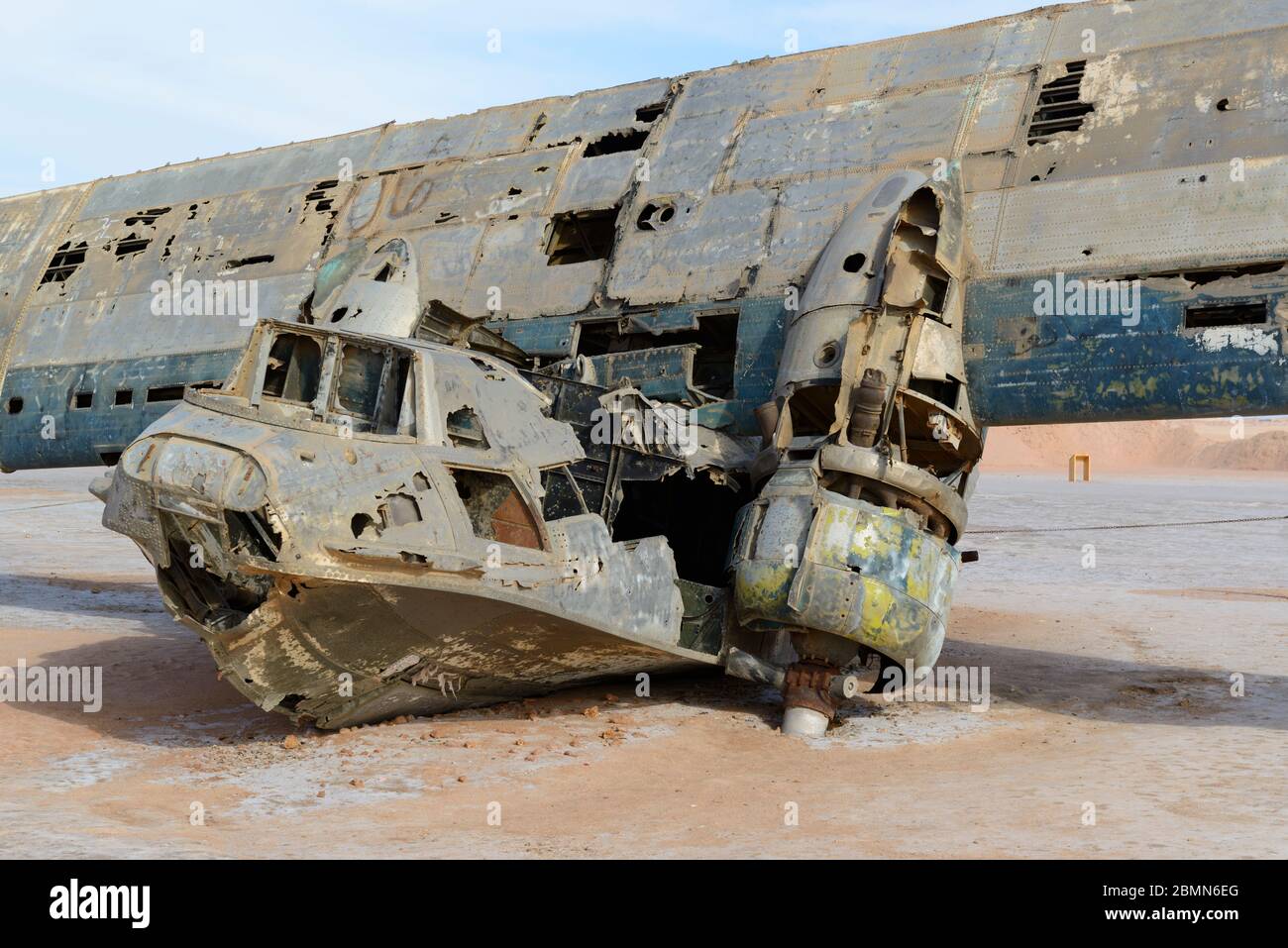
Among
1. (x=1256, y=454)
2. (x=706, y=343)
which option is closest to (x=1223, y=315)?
(x=706, y=343)

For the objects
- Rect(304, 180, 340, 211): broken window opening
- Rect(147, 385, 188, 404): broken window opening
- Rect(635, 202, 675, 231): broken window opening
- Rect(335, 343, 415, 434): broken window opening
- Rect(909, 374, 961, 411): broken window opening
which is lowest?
Rect(335, 343, 415, 434): broken window opening

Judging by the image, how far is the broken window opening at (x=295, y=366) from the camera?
404 inches

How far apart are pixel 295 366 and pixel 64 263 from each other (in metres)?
11.3

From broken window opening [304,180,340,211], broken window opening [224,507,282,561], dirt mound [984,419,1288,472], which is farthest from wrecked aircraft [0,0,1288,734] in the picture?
dirt mound [984,419,1288,472]

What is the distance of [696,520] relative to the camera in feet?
46.9

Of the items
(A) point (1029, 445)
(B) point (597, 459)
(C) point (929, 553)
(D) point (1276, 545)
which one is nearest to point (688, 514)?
Result: (B) point (597, 459)

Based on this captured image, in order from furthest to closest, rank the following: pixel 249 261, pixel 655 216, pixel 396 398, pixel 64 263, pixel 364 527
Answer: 1. pixel 64 263
2. pixel 249 261
3. pixel 655 216
4. pixel 396 398
5. pixel 364 527

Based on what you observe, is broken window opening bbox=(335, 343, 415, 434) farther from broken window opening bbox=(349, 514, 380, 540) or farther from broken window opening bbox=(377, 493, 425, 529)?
broken window opening bbox=(349, 514, 380, 540)

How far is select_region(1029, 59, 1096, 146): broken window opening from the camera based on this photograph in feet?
45.5

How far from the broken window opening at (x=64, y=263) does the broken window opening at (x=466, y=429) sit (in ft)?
37.9

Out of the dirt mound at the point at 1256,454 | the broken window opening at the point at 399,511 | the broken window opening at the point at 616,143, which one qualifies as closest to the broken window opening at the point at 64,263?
the broken window opening at the point at 616,143

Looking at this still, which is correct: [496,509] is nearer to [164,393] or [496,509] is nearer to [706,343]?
[706,343]

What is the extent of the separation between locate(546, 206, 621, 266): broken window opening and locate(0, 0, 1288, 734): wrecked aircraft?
0.13 feet

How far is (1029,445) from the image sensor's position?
94.9 m
